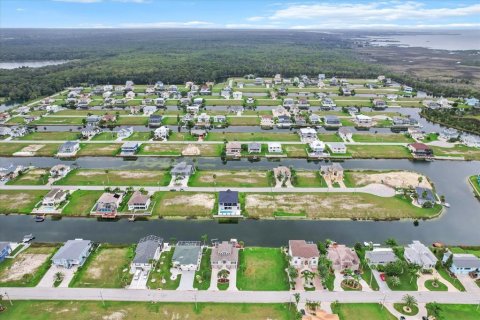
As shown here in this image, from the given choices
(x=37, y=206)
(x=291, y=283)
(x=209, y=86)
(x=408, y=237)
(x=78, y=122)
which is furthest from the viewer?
(x=209, y=86)

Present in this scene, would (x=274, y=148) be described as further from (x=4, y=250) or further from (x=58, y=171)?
(x=4, y=250)

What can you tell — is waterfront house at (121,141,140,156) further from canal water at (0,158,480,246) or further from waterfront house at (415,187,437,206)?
waterfront house at (415,187,437,206)

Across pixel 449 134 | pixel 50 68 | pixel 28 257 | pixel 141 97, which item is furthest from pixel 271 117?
pixel 50 68

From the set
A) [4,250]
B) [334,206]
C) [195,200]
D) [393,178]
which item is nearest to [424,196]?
[393,178]

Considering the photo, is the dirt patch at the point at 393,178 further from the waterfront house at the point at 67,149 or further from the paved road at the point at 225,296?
the waterfront house at the point at 67,149

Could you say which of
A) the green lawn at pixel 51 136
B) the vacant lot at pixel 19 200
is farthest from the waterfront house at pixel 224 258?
the green lawn at pixel 51 136

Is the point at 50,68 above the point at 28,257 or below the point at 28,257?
above

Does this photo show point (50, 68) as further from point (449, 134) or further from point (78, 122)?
point (449, 134)

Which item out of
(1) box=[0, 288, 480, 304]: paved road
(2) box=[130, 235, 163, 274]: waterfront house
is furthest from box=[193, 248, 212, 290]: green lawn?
(2) box=[130, 235, 163, 274]: waterfront house
